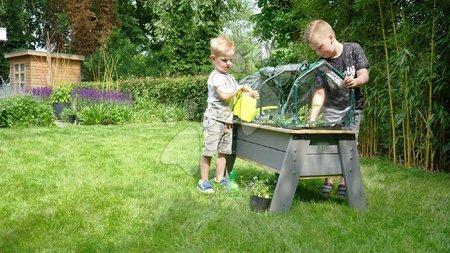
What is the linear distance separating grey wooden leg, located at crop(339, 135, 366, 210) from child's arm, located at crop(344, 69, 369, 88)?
0.33m

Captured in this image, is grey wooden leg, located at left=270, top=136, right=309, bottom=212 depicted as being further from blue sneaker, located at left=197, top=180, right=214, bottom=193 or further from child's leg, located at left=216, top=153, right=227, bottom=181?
child's leg, located at left=216, top=153, right=227, bottom=181

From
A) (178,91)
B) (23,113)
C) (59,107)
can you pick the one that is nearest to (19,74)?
(59,107)

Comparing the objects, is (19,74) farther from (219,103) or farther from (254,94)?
(254,94)

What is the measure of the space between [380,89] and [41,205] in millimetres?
3899

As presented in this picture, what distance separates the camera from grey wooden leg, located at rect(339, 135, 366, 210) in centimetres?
269

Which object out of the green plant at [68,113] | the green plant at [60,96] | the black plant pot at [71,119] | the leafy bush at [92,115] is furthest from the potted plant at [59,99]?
the leafy bush at [92,115]

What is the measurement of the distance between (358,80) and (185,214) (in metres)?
1.40

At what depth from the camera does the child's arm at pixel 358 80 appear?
258 cm

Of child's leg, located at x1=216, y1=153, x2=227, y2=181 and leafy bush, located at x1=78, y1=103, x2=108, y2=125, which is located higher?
child's leg, located at x1=216, y1=153, x2=227, y2=181

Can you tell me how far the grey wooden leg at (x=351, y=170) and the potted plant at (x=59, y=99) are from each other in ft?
34.7

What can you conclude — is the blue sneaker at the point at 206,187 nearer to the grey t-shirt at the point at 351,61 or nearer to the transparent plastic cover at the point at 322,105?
the transparent plastic cover at the point at 322,105

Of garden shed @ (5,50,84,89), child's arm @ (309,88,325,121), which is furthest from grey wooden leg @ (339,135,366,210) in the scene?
garden shed @ (5,50,84,89)

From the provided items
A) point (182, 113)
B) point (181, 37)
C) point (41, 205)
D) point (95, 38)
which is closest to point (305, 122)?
point (41, 205)

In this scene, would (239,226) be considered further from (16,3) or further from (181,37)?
(16,3)
